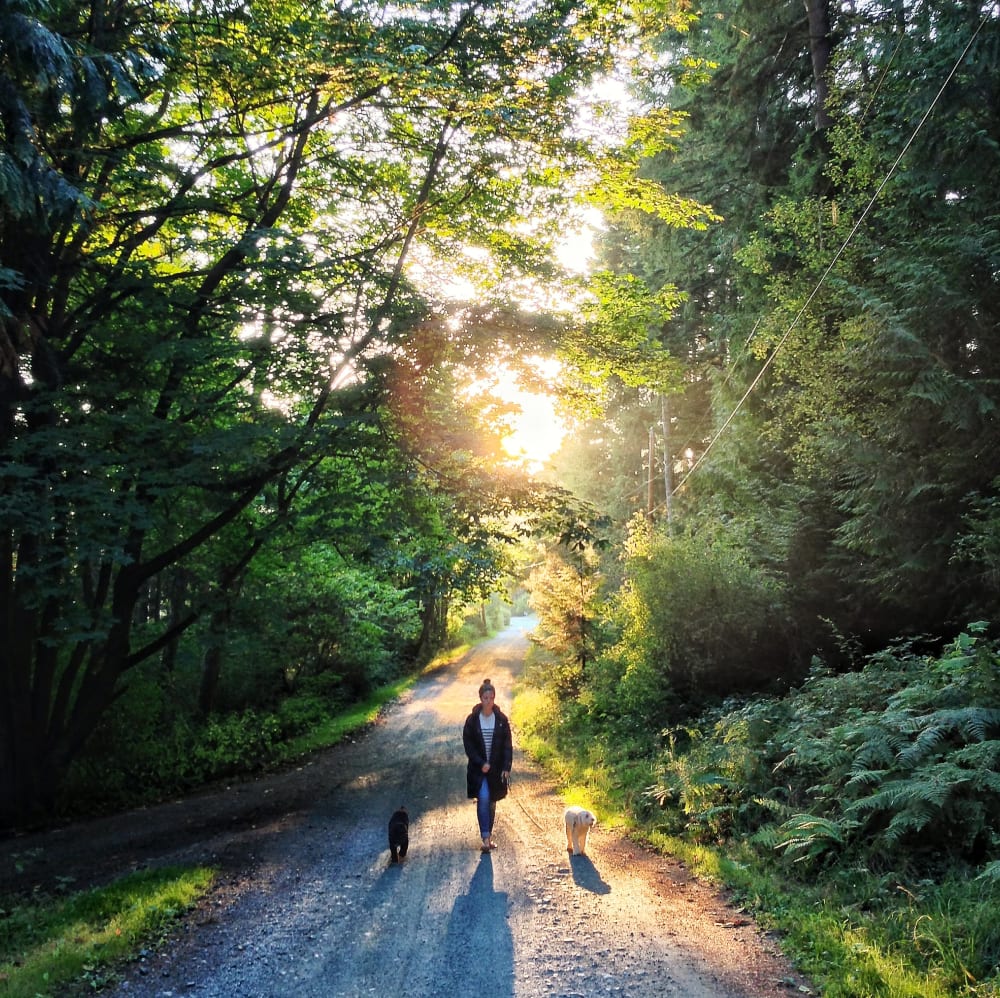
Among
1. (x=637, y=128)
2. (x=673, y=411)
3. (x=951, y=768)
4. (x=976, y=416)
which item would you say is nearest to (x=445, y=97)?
(x=637, y=128)

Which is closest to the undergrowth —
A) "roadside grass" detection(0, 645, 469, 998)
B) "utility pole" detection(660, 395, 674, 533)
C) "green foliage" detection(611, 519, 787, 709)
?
"green foliage" detection(611, 519, 787, 709)

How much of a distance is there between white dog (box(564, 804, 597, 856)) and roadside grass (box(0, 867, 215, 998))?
143 inches

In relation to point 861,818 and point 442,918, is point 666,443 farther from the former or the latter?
point 442,918

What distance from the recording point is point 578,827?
7.42m

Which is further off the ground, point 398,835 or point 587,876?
point 398,835

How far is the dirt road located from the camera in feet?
15.0

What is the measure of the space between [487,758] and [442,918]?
2.02 m

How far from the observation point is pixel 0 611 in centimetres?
1020

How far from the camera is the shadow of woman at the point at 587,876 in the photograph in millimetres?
6379

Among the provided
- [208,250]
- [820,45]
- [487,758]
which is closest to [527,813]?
[487,758]

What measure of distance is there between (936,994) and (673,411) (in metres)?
23.2

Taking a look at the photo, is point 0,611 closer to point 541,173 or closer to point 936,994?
point 541,173

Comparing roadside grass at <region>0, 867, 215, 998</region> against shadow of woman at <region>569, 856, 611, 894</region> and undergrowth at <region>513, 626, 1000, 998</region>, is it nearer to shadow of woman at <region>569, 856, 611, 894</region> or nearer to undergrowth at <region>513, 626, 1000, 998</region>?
shadow of woman at <region>569, 856, 611, 894</region>

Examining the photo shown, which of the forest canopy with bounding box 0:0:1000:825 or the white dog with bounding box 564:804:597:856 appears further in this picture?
the forest canopy with bounding box 0:0:1000:825
